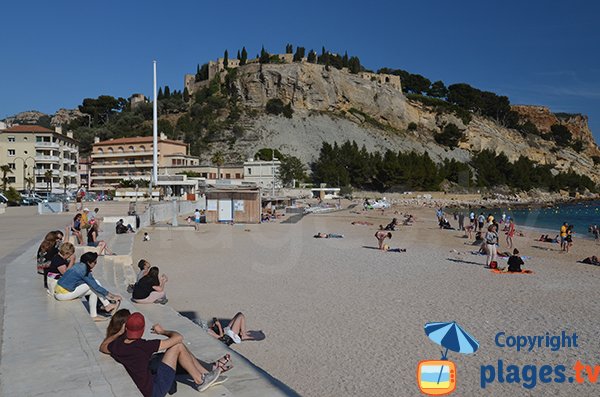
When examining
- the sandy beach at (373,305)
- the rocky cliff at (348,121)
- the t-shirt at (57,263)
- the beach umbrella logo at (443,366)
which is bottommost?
the sandy beach at (373,305)

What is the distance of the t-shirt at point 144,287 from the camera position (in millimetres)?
8969

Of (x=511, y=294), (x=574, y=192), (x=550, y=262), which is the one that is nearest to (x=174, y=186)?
(x=550, y=262)

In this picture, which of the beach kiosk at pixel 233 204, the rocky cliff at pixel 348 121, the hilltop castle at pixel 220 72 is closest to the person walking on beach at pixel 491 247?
the beach kiosk at pixel 233 204

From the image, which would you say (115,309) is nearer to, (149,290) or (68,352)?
(149,290)

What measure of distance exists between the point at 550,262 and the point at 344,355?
544 inches

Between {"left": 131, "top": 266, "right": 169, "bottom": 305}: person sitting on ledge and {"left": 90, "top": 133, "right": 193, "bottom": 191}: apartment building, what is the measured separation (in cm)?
6407

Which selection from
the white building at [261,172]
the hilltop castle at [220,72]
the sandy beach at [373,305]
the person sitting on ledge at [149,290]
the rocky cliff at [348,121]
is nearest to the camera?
the sandy beach at [373,305]

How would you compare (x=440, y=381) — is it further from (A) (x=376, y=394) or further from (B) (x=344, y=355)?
(B) (x=344, y=355)

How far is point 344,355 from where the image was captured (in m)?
7.67

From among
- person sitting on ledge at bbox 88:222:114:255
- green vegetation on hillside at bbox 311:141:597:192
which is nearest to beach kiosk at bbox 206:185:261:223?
person sitting on ledge at bbox 88:222:114:255

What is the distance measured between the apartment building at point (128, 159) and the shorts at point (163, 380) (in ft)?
226

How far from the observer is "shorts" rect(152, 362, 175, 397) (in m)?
4.55

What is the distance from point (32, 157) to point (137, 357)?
68.1 metres

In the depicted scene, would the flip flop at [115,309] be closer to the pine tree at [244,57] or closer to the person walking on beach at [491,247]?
the person walking on beach at [491,247]
